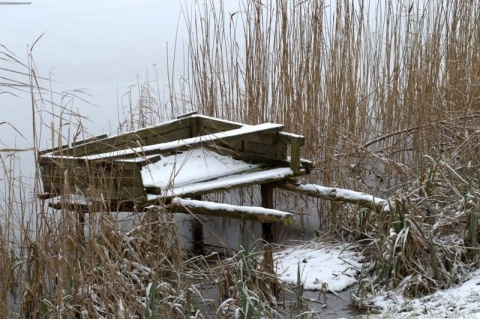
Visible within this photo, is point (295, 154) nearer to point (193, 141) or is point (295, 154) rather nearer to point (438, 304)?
point (193, 141)

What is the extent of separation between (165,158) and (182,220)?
39 cm

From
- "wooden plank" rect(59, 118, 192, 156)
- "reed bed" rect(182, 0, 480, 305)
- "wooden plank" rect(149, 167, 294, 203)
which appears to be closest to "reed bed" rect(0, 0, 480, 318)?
"reed bed" rect(182, 0, 480, 305)

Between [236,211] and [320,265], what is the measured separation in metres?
0.47

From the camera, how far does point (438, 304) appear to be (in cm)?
299

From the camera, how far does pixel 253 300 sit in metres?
3.04

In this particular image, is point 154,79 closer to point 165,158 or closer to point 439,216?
point 165,158

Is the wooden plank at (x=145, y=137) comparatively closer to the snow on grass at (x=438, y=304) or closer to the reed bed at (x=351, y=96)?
the reed bed at (x=351, y=96)

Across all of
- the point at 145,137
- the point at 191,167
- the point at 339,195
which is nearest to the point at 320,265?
the point at 339,195

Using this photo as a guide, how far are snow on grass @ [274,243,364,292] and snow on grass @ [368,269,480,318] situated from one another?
12.3 inches

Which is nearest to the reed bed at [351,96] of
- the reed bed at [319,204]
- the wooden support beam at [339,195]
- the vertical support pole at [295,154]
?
the reed bed at [319,204]

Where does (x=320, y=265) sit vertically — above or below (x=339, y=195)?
below

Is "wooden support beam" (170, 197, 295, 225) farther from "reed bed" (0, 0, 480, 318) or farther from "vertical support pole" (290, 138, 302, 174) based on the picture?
"vertical support pole" (290, 138, 302, 174)

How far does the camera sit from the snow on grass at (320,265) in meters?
3.46

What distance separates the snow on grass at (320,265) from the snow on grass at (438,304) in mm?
312
